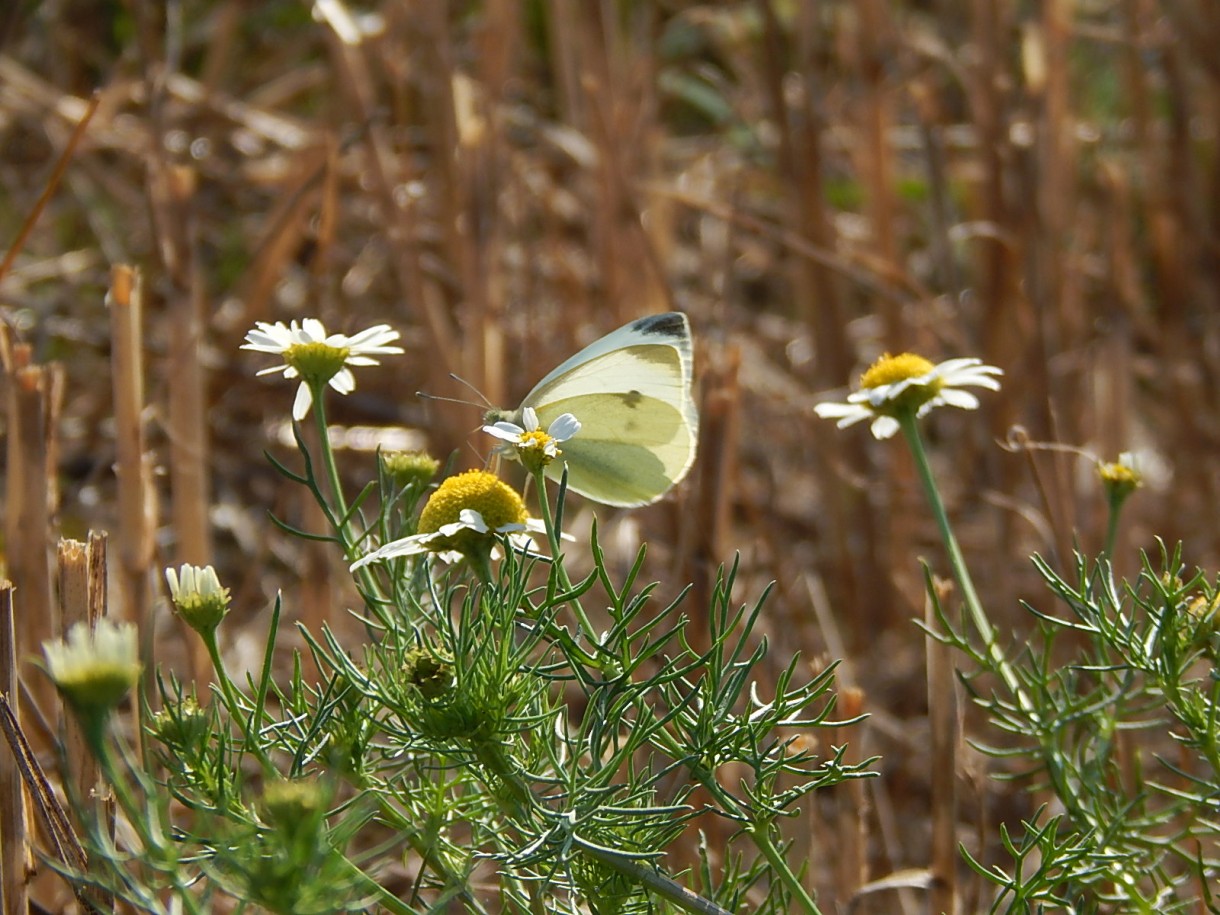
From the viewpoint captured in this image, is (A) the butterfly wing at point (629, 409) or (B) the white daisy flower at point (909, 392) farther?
(A) the butterfly wing at point (629, 409)

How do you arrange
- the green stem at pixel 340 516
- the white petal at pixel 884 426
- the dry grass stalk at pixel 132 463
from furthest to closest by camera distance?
the dry grass stalk at pixel 132 463
the white petal at pixel 884 426
the green stem at pixel 340 516

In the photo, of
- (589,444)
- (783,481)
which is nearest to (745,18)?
(783,481)

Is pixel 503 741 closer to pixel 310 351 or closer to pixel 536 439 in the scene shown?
pixel 536 439

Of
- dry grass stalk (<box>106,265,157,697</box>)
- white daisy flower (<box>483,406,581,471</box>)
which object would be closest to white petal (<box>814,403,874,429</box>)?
white daisy flower (<box>483,406,581,471</box>)

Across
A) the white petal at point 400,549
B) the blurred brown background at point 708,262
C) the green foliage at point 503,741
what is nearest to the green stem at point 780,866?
the green foliage at point 503,741

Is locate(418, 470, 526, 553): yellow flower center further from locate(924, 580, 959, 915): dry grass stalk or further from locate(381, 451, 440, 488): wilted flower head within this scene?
locate(924, 580, 959, 915): dry grass stalk

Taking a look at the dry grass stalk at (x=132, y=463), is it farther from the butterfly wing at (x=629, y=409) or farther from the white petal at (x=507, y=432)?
the white petal at (x=507, y=432)

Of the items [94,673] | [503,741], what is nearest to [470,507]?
[503,741]

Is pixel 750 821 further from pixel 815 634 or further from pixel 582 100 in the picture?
pixel 582 100
